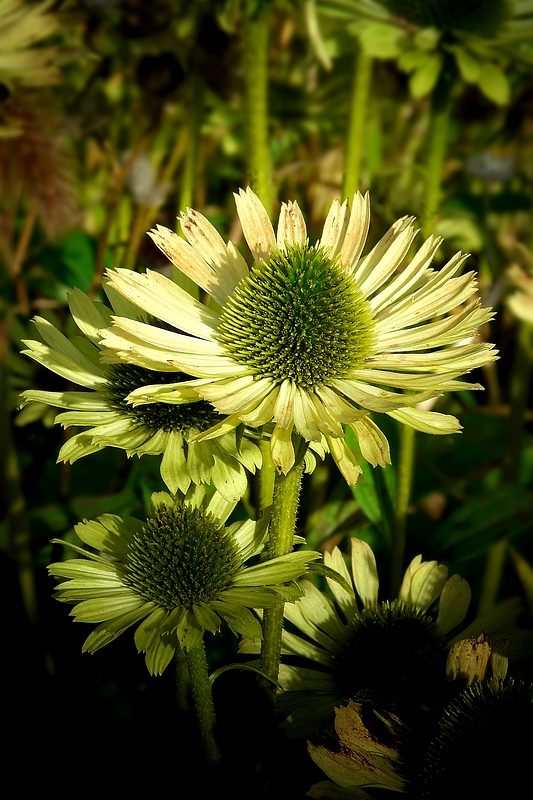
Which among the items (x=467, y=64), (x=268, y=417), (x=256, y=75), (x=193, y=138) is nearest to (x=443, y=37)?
(x=467, y=64)

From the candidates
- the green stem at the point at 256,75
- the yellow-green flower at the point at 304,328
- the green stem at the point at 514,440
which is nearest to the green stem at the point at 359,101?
the green stem at the point at 256,75

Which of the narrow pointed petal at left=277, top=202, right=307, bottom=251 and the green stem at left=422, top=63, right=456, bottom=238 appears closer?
the narrow pointed petal at left=277, top=202, right=307, bottom=251

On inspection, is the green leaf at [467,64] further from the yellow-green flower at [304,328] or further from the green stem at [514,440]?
the yellow-green flower at [304,328]

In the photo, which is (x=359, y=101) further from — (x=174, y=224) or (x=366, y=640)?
(x=366, y=640)

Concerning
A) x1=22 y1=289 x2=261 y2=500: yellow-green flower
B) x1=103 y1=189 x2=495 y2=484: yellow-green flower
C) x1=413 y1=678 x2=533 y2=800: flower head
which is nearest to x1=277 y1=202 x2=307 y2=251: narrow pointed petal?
x1=103 y1=189 x2=495 y2=484: yellow-green flower

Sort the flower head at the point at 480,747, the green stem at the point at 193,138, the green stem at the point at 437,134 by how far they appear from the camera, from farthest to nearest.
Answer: the green stem at the point at 193,138
the green stem at the point at 437,134
the flower head at the point at 480,747

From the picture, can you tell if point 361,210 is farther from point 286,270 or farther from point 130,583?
point 130,583

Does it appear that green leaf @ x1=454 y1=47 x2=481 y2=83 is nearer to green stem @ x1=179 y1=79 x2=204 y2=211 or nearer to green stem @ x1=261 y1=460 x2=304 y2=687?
green stem @ x1=179 y1=79 x2=204 y2=211

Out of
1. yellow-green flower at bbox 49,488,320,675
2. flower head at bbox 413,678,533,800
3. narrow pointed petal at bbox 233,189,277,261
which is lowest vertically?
flower head at bbox 413,678,533,800
